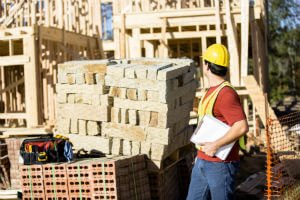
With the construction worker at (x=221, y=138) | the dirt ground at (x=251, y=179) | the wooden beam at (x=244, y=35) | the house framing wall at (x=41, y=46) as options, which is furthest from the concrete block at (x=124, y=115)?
the wooden beam at (x=244, y=35)

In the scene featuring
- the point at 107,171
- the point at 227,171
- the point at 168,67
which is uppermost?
the point at 168,67

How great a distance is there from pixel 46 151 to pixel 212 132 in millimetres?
3699

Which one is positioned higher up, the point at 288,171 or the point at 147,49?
the point at 147,49

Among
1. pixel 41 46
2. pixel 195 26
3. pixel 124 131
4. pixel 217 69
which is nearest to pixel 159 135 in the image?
pixel 124 131

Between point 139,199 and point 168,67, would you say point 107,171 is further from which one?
point 168,67

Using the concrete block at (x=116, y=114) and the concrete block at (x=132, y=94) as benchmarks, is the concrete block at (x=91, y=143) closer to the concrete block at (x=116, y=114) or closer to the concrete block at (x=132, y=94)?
the concrete block at (x=116, y=114)

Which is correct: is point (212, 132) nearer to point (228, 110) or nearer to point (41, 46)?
point (228, 110)

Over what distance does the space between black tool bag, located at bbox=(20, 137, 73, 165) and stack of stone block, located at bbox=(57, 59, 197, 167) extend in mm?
674

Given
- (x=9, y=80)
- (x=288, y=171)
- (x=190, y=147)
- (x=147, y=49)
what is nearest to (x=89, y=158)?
(x=190, y=147)

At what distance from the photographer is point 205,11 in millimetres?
13570

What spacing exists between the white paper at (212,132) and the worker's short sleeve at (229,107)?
0.26ft

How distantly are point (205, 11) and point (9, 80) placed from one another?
9248 mm

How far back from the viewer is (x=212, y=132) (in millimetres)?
4613

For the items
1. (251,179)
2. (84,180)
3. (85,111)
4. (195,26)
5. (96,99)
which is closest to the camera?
(84,180)
